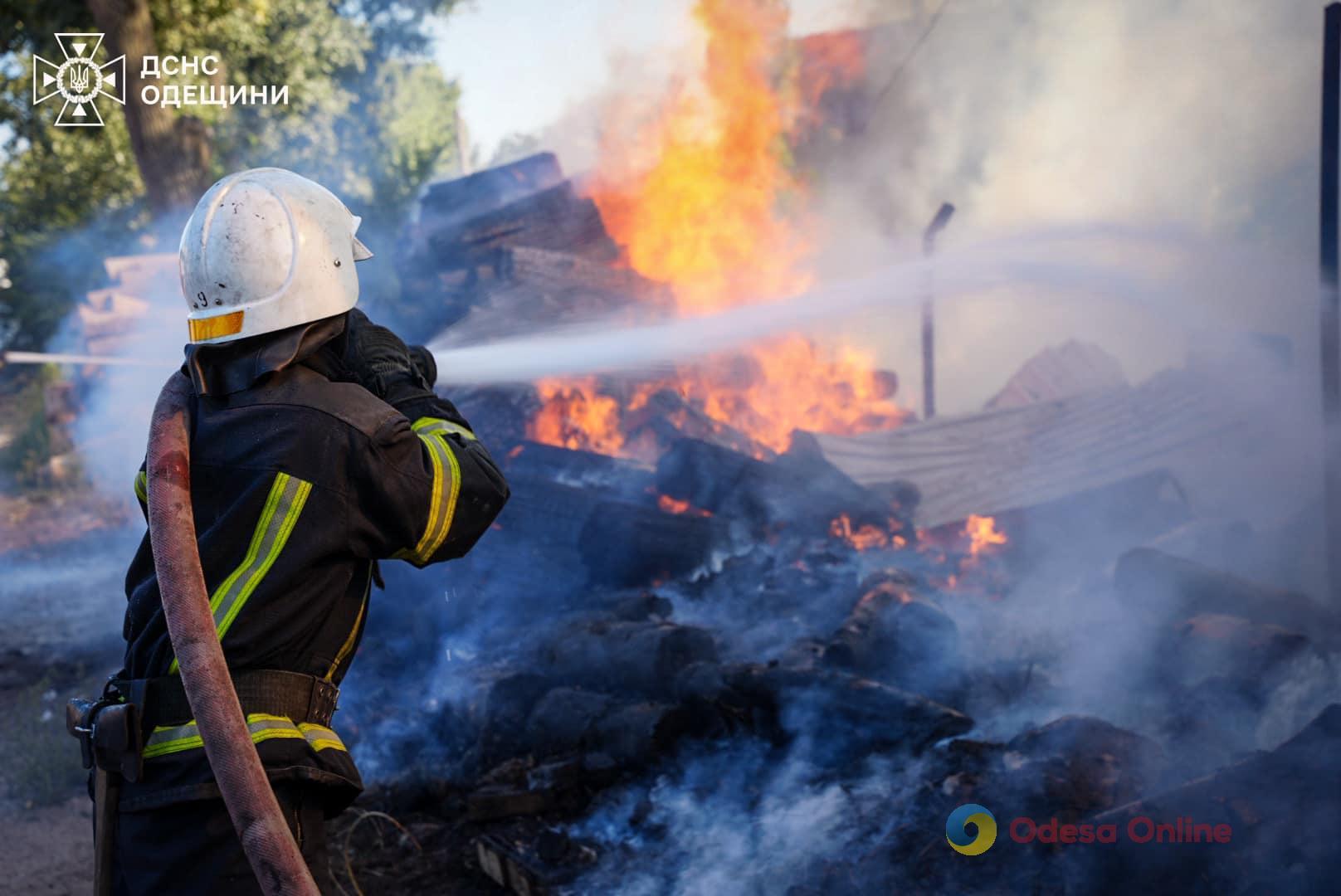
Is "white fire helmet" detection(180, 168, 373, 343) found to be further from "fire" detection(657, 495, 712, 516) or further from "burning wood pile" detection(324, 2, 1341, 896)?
"fire" detection(657, 495, 712, 516)

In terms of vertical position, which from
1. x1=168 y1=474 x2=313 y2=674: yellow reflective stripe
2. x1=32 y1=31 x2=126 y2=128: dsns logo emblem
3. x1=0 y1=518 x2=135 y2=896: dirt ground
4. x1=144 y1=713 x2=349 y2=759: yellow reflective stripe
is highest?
x1=32 y1=31 x2=126 y2=128: dsns logo emblem

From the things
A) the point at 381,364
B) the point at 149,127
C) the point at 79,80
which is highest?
the point at 79,80

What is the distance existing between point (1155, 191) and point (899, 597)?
9.58m

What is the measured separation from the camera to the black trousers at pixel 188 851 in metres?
2.16

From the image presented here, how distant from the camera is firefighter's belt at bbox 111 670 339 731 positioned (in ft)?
7.20

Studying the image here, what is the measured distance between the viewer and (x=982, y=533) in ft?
25.5

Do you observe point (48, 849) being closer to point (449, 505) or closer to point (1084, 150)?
point (449, 505)

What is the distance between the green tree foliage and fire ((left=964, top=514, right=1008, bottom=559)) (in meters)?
7.43

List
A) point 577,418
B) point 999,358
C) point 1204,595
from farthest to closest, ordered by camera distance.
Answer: point 999,358 < point 577,418 < point 1204,595

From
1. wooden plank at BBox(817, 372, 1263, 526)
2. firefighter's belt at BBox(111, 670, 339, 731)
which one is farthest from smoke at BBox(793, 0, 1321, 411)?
firefighter's belt at BBox(111, 670, 339, 731)

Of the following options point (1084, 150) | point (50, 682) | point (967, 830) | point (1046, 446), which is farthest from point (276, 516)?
point (1084, 150)

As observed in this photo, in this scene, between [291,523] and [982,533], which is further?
[982,533]

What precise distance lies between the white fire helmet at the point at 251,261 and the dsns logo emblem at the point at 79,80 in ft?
38.6

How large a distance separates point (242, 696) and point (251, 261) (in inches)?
38.5
